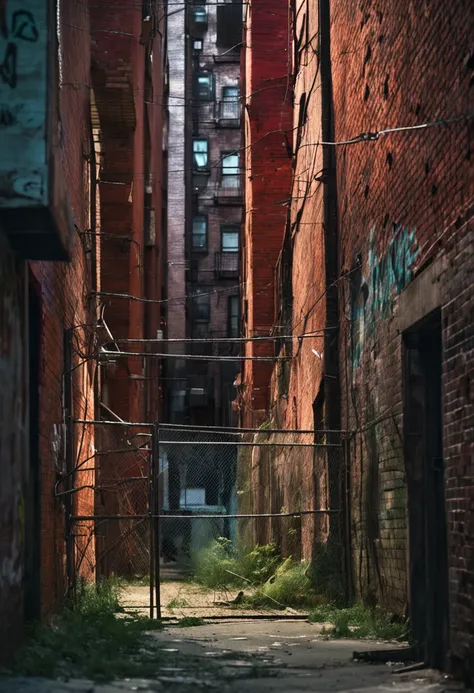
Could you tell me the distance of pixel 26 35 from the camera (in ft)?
26.2

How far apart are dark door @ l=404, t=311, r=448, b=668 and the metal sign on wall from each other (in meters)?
3.41

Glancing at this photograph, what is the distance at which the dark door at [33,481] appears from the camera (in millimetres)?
10336

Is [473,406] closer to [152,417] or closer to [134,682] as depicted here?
[134,682]

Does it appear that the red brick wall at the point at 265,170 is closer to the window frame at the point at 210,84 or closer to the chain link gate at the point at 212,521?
the chain link gate at the point at 212,521

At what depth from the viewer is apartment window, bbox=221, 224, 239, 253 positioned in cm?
5325

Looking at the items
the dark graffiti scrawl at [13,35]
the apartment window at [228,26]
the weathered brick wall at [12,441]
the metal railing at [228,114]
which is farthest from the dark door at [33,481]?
the metal railing at [228,114]

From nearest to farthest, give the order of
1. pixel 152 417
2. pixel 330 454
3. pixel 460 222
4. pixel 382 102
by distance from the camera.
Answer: pixel 460 222 → pixel 382 102 → pixel 330 454 → pixel 152 417

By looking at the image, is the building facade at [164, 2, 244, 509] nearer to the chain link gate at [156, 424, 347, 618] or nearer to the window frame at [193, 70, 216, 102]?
the window frame at [193, 70, 216, 102]

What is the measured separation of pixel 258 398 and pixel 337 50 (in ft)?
50.9

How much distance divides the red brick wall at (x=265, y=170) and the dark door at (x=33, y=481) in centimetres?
1841

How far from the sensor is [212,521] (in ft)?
78.3

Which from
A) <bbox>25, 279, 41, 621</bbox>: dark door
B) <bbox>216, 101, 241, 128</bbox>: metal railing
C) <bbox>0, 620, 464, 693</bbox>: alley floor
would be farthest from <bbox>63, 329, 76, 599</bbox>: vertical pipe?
<bbox>216, 101, 241, 128</bbox>: metal railing

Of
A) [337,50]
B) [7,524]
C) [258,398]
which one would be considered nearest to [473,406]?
[7,524]

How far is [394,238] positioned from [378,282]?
48.7 inches
